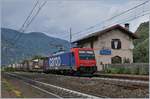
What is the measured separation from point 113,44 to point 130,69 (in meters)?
17.8

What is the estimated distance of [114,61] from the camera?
2372 inches

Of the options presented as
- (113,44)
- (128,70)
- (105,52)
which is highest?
(113,44)

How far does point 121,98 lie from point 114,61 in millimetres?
44709

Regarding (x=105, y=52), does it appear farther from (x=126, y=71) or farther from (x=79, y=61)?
(x=79, y=61)

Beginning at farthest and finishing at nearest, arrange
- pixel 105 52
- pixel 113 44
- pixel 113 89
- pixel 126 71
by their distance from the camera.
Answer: pixel 113 44 < pixel 105 52 < pixel 126 71 < pixel 113 89

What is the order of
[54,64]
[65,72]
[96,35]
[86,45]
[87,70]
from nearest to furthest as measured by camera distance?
[87,70]
[65,72]
[54,64]
[96,35]
[86,45]

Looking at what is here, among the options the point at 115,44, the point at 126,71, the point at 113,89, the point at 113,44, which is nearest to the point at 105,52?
the point at 113,44

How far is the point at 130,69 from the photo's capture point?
4331 cm

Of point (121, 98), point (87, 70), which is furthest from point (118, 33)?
point (121, 98)

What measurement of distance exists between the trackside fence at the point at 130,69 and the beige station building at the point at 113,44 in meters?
7.30

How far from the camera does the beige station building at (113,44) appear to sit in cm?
5962

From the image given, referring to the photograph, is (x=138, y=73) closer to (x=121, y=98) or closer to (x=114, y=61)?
(x=114, y=61)

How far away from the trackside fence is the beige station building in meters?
7.30

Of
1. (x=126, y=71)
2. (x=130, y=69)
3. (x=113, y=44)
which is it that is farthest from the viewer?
(x=113, y=44)
